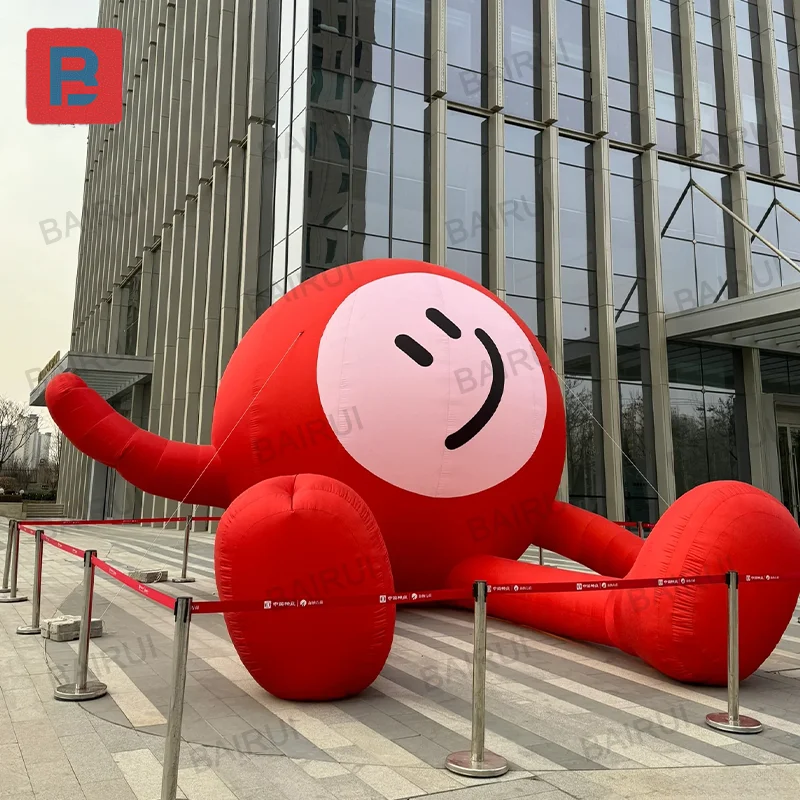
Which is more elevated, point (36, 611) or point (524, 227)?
→ point (524, 227)

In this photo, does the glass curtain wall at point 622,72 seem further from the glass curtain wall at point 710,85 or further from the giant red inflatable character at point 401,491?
the giant red inflatable character at point 401,491

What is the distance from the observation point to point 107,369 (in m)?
26.9

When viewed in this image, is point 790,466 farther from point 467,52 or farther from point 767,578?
point 767,578

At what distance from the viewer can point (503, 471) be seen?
7074 mm

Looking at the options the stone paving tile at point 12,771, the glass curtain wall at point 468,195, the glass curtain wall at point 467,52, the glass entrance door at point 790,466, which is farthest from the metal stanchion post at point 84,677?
the glass entrance door at point 790,466

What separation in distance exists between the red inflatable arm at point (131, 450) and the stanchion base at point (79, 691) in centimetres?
228

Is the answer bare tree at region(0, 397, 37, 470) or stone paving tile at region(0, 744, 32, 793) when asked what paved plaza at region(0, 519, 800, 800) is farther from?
bare tree at region(0, 397, 37, 470)

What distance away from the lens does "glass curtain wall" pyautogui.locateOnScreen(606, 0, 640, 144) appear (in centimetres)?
2216

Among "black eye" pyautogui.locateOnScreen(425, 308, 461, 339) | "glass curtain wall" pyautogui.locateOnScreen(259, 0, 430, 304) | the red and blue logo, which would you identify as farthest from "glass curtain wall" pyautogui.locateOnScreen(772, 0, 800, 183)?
"black eye" pyautogui.locateOnScreen(425, 308, 461, 339)

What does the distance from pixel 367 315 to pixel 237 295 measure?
49.5 feet

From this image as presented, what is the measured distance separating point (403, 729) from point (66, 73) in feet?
36.8

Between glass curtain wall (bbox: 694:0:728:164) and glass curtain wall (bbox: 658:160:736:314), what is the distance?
89 centimetres

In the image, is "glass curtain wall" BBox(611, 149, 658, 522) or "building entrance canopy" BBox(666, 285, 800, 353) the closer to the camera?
"building entrance canopy" BBox(666, 285, 800, 353)

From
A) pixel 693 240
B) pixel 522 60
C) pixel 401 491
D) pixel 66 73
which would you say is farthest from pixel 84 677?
pixel 693 240
